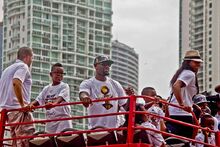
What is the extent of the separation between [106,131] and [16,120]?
1623 millimetres

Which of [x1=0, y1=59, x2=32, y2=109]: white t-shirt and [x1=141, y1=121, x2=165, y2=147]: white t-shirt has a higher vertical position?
[x1=0, y1=59, x2=32, y2=109]: white t-shirt

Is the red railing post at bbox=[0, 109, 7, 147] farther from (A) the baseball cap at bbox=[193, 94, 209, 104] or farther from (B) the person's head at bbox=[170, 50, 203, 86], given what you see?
(A) the baseball cap at bbox=[193, 94, 209, 104]

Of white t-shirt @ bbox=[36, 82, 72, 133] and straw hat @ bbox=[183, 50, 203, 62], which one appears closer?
straw hat @ bbox=[183, 50, 203, 62]

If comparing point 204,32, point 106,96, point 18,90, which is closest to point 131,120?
point 106,96

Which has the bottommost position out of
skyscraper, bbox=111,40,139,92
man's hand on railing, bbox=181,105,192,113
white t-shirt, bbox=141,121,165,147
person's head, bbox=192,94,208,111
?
white t-shirt, bbox=141,121,165,147

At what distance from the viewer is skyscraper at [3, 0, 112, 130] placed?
118 meters

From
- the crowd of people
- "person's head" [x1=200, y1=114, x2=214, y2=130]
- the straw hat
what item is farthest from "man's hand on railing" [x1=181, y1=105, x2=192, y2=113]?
the straw hat

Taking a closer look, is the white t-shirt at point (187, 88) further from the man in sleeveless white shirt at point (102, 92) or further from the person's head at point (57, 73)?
the person's head at point (57, 73)

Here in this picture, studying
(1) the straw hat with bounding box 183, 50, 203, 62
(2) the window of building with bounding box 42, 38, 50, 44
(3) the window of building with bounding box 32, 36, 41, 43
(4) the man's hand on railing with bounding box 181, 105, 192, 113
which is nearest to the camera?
(4) the man's hand on railing with bounding box 181, 105, 192, 113

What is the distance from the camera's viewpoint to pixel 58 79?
14.5 metres

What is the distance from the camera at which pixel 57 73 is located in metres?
14.4

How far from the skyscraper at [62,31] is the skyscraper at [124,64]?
18172 mm

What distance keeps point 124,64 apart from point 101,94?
486 ft

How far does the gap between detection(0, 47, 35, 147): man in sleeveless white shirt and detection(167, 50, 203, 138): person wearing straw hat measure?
193 cm
